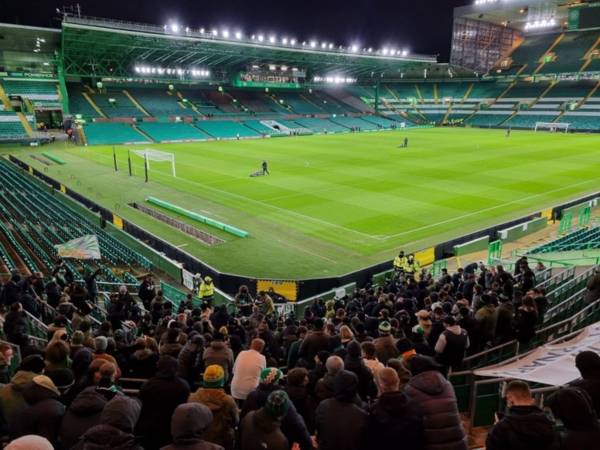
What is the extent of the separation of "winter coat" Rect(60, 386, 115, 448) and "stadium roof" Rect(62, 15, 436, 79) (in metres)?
58.5

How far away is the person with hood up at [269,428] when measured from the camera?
397cm

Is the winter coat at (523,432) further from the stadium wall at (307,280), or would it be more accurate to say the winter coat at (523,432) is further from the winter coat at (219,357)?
the stadium wall at (307,280)

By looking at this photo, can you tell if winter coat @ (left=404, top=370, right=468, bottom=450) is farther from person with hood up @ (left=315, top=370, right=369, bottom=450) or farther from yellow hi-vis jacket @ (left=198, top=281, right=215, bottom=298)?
yellow hi-vis jacket @ (left=198, top=281, right=215, bottom=298)

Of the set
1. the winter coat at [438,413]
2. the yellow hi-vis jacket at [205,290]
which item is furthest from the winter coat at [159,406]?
the yellow hi-vis jacket at [205,290]

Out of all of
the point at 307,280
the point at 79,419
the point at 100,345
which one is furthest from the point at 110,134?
the point at 79,419

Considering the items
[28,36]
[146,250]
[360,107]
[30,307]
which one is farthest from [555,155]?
[28,36]

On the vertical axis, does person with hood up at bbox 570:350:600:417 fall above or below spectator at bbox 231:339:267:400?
above

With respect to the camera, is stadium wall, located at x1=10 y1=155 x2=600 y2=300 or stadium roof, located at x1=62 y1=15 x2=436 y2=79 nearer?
stadium wall, located at x1=10 y1=155 x2=600 y2=300

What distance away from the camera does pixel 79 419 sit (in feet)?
13.8

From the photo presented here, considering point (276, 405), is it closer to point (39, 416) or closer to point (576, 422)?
point (39, 416)

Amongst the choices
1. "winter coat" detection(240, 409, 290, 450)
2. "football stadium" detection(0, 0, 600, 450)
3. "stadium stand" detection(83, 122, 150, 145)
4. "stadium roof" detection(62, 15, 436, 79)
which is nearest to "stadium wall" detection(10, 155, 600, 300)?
"football stadium" detection(0, 0, 600, 450)

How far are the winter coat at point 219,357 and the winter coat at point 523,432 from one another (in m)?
3.51

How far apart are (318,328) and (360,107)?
9542 cm

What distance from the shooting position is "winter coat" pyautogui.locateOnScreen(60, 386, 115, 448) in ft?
13.6
